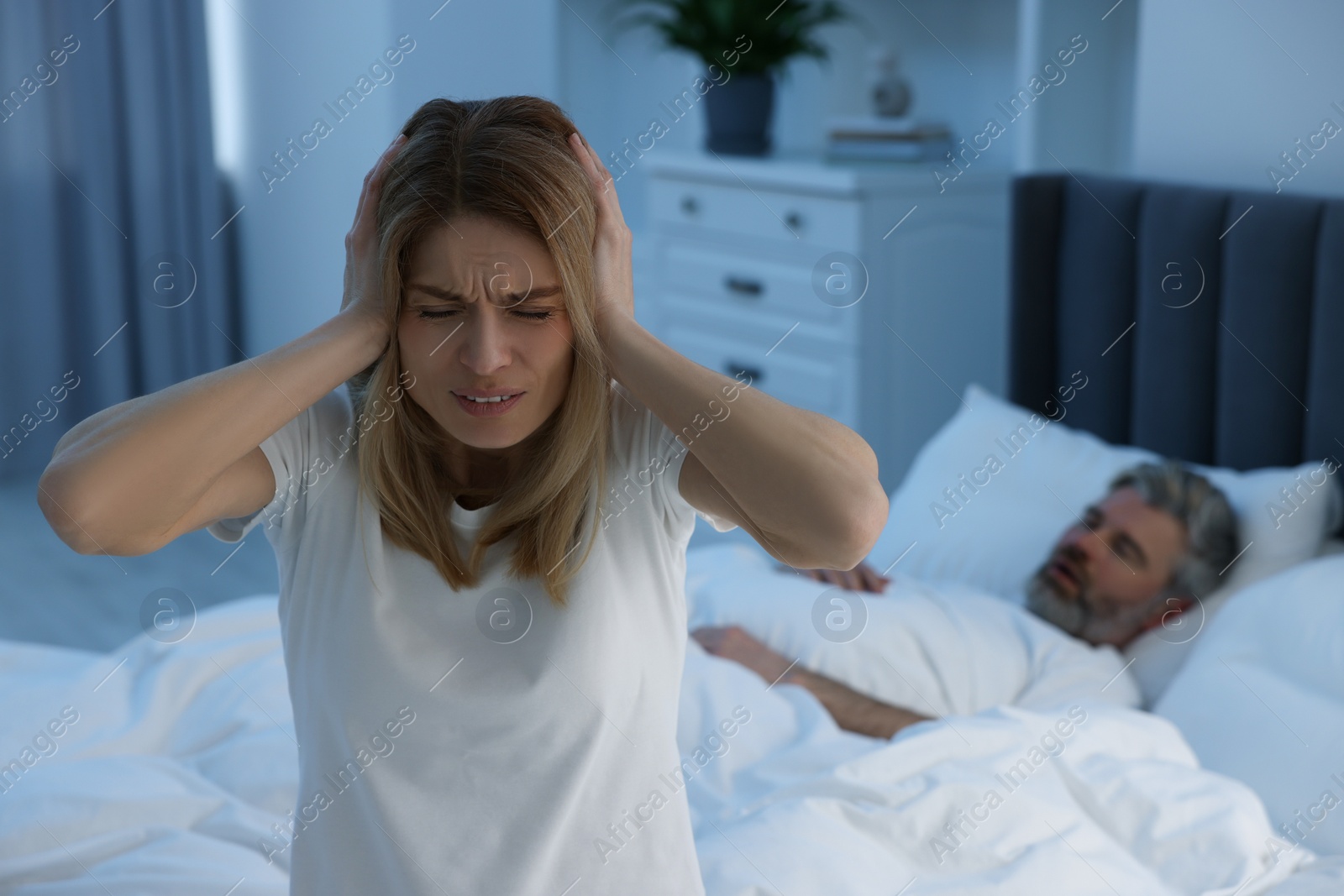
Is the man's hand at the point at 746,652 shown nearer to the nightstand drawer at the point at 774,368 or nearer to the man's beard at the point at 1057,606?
the man's beard at the point at 1057,606

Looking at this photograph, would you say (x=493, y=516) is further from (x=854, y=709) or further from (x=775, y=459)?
(x=854, y=709)

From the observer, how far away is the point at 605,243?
905 mm

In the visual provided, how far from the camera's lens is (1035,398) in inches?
97.1

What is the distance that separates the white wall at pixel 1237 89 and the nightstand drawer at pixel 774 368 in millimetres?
819

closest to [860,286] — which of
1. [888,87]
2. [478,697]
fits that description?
[888,87]

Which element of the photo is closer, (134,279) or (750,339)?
(750,339)

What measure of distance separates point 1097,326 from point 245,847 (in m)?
1.72

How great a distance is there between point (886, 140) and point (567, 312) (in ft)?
7.28

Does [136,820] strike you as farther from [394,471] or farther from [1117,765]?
[1117,765]

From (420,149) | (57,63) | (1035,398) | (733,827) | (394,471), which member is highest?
(420,149)

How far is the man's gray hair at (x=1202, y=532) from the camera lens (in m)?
1.85

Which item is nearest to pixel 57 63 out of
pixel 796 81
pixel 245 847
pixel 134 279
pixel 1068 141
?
pixel 134 279

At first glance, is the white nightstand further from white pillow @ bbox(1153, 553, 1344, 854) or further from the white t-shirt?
the white t-shirt

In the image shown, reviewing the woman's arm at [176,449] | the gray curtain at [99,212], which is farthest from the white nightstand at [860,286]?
the woman's arm at [176,449]
